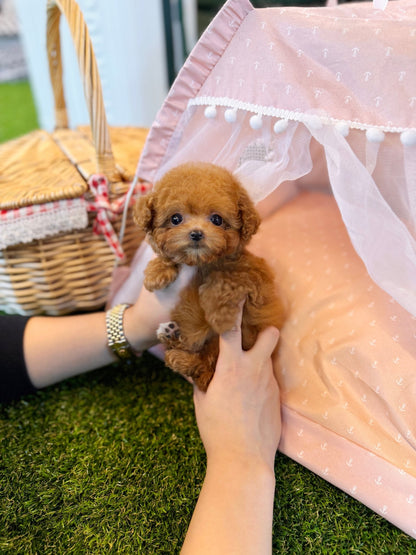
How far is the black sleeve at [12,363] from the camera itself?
95cm

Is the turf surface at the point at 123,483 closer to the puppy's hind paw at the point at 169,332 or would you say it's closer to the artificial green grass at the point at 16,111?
the puppy's hind paw at the point at 169,332

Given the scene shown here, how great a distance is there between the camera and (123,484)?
0.84m

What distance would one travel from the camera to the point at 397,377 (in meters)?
0.77

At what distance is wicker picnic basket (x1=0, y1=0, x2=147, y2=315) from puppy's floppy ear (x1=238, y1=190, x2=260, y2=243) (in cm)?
46

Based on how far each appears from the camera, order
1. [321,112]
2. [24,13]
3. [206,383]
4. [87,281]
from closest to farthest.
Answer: [321,112] < [206,383] < [87,281] < [24,13]

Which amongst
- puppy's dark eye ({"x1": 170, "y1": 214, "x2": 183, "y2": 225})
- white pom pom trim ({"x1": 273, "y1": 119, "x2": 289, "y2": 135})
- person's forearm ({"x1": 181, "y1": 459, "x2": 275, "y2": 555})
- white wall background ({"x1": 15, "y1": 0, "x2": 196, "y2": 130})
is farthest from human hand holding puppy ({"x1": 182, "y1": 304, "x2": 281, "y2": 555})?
white wall background ({"x1": 15, "y1": 0, "x2": 196, "y2": 130})

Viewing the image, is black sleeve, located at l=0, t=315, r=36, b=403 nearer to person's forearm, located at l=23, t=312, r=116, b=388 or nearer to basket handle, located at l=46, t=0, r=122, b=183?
person's forearm, located at l=23, t=312, r=116, b=388

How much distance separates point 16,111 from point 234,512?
410 cm

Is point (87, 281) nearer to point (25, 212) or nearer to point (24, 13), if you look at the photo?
point (25, 212)

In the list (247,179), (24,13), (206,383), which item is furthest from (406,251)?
(24,13)

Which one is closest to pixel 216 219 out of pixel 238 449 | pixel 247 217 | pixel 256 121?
pixel 247 217

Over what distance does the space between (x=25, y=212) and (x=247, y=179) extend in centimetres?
53

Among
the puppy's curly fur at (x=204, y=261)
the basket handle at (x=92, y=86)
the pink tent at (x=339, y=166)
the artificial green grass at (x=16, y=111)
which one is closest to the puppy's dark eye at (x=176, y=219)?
the puppy's curly fur at (x=204, y=261)

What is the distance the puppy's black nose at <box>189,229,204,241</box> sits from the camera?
2.17ft
